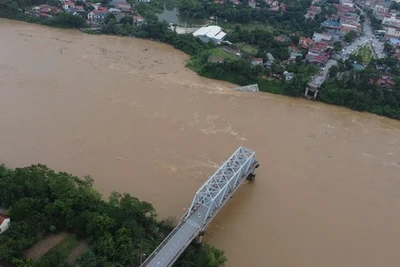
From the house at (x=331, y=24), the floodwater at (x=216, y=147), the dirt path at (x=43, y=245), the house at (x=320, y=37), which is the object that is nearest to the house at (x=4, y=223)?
the dirt path at (x=43, y=245)

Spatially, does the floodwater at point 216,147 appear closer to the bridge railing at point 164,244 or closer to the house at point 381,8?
the bridge railing at point 164,244

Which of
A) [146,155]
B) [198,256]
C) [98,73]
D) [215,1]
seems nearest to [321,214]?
[198,256]

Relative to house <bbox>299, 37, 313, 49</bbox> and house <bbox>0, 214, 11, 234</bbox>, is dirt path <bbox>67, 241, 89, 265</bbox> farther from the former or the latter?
house <bbox>299, 37, 313, 49</bbox>

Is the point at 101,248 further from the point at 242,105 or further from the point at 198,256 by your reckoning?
the point at 242,105

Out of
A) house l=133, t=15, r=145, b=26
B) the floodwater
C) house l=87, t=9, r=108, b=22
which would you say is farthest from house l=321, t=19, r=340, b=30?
house l=87, t=9, r=108, b=22

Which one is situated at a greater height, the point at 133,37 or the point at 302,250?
the point at 133,37
